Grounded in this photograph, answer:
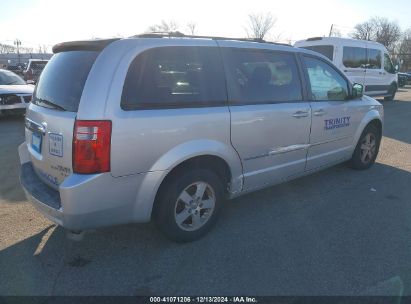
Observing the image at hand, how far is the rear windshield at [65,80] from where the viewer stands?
289 centimetres

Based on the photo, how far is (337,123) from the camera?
4.79m

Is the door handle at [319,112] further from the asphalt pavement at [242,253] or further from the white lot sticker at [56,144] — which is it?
the white lot sticker at [56,144]

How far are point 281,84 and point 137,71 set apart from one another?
1.80 m

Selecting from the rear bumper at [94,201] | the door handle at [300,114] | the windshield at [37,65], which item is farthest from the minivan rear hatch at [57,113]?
the windshield at [37,65]

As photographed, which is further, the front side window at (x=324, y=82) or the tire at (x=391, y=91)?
the tire at (x=391, y=91)

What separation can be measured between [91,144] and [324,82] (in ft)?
10.3

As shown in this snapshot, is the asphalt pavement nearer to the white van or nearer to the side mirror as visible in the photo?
the side mirror

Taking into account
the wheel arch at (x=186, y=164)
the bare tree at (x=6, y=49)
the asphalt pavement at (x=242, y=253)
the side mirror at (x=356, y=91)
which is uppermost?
the bare tree at (x=6, y=49)

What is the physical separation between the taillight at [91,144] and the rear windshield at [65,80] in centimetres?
21

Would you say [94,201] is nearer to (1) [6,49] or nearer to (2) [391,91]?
(2) [391,91]

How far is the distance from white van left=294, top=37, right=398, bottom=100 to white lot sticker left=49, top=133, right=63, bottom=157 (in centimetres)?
1045

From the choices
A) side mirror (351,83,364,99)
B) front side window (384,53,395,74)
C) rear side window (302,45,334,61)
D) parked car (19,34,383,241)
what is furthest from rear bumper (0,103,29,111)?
front side window (384,53,395,74)

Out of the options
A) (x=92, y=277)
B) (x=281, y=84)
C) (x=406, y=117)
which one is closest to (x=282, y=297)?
(x=92, y=277)

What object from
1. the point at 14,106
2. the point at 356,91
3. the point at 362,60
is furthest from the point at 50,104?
the point at 362,60
